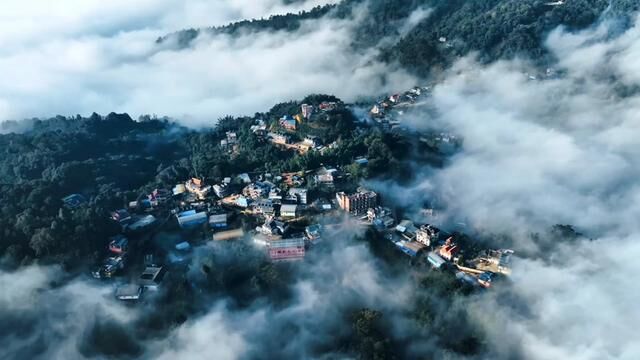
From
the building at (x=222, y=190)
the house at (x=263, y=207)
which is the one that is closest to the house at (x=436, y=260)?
the house at (x=263, y=207)

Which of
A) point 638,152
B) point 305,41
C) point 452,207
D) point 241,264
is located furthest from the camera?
point 305,41

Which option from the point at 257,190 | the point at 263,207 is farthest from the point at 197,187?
the point at 263,207

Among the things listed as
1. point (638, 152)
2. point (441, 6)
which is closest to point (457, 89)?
point (638, 152)

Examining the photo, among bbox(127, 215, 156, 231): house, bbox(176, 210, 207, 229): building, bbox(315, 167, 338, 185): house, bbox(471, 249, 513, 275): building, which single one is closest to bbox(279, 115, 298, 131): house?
bbox(315, 167, 338, 185): house

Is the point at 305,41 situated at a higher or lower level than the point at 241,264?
higher

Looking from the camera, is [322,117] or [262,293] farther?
[322,117]

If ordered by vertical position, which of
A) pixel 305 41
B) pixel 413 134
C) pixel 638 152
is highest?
pixel 305 41

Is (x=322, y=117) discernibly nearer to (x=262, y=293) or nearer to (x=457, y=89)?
(x=457, y=89)

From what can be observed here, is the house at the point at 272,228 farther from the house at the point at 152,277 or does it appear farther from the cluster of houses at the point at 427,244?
the house at the point at 152,277
